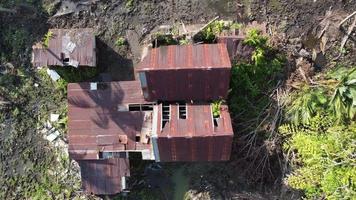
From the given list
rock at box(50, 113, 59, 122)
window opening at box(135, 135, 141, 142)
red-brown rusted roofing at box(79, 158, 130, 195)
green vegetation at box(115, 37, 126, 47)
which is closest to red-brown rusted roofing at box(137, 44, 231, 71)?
green vegetation at box(115, 37, 126, 47)

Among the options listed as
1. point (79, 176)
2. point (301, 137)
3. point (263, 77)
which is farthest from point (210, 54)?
point (79, 176)

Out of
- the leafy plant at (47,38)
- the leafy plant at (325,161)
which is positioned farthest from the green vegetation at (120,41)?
the leafy plant at (325,161)

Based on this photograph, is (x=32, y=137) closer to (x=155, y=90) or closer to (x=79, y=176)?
(x=79, y=176)

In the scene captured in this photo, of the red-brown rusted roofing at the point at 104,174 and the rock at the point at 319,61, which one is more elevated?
the rock at the point at 319,61

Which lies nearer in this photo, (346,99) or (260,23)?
(346,99)

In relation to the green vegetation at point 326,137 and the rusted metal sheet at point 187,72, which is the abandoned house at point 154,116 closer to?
the rusted metal sheet at point 187,72

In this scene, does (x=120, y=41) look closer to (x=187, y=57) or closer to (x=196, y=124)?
(x=187, y=57)

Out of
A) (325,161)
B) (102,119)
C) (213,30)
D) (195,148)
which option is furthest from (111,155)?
(325,161)

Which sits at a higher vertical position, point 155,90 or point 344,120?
point 155,90
